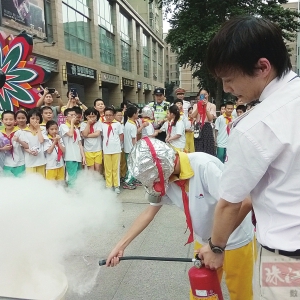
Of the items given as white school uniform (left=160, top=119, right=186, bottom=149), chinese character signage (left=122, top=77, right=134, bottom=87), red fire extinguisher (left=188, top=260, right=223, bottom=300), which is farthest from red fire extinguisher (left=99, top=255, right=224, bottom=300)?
chinese character signage (left=122, top=77, right=134, bottom=87)

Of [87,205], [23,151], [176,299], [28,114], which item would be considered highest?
[28,114]

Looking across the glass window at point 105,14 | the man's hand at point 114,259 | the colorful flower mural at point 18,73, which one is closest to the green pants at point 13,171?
the colorful flower mural at point 18,73

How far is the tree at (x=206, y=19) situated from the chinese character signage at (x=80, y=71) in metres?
4.86

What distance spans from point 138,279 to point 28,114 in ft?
10.2

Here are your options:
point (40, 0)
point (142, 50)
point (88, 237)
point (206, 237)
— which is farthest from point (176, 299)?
point (142, 50)

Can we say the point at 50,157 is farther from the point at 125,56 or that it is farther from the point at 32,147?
the point at 125,56

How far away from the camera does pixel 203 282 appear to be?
1374 mm

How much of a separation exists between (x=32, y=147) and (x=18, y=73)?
1231 mm

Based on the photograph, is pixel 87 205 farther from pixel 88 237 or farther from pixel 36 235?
Answer: pixel 36 235

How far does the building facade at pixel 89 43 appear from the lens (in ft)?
40.6

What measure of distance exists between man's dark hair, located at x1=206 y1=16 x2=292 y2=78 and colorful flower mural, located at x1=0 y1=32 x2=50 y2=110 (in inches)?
123

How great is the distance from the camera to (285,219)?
0.94m

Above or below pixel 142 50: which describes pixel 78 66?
below

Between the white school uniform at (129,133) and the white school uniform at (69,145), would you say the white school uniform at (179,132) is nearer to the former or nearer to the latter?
the white school uniform at (129,133)
